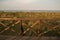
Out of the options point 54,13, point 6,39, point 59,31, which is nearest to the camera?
point 6,39

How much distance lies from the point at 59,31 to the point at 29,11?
515 centimetres

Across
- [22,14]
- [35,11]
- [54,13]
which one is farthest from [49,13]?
[22,14]

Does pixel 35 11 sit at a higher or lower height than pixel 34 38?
lower

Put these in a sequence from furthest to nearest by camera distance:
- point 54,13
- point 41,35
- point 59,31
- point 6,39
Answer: point 54,13, point 59,31, point 41,35, point 6,39

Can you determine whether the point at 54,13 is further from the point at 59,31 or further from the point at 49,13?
the point at 59,31

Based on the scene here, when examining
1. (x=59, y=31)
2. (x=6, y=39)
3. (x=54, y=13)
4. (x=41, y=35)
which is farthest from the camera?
(x=54, y=13)

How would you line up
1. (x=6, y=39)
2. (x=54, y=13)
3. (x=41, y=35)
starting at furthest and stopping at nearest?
(x=54, y=13), (x=41, y=35), (x=6, y=39)

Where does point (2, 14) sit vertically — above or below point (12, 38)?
below

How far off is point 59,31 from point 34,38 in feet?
11.4

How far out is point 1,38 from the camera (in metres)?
5.29

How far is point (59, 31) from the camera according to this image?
27.3 feet

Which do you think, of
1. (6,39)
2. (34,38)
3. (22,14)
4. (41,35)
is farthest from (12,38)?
(22,14)

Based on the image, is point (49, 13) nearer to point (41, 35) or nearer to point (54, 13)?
point (54, 13)

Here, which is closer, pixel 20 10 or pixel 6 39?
pixel 6 39
